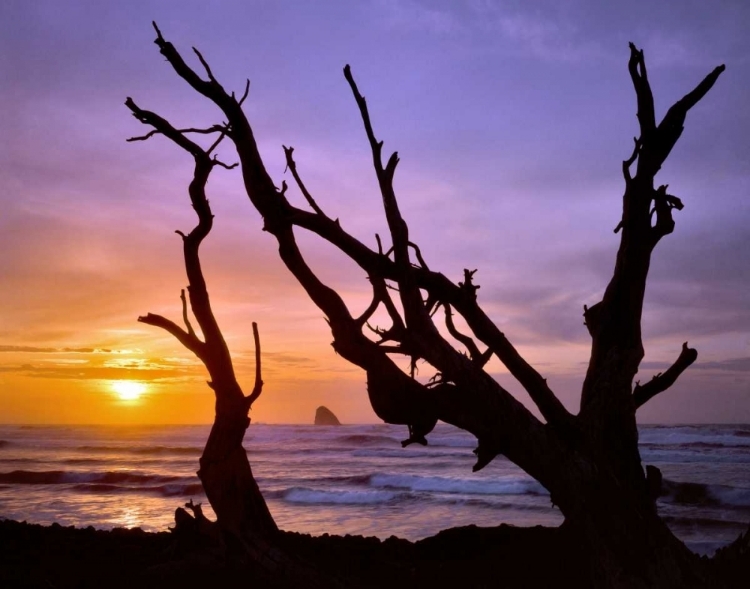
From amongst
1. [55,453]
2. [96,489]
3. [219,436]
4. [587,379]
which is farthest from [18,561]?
[55,453]

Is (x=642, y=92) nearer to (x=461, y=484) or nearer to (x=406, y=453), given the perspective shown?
(x=461, y=484)

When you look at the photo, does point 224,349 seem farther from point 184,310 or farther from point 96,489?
point 96,489

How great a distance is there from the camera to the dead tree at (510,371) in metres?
5.15

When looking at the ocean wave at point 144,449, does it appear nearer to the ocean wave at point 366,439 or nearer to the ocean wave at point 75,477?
the ocean wave at point 366,439

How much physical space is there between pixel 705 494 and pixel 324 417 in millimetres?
96456

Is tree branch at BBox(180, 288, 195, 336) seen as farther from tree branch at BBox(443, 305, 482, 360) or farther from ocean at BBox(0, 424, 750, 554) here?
ocean at BBox(0, 424, 750, 554)

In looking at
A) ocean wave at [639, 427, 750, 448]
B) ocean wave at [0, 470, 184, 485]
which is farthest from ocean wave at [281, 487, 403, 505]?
ocean wave at [639, 427, 750, 448]

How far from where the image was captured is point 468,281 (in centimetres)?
544

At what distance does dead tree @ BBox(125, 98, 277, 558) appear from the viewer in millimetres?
6512

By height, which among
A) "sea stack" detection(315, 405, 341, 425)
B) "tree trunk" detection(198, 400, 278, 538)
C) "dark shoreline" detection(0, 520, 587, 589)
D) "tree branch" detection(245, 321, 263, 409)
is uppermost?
"tree branch" detection(245, 321, 263, 409)

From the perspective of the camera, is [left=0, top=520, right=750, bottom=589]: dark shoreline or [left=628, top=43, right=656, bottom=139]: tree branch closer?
[left=628, top=43, right=656, bottom=139]: tree branch

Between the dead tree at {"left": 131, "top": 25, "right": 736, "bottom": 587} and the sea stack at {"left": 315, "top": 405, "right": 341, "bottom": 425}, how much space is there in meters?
111

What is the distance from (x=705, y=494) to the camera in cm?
2230

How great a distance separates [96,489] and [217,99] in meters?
23.4
